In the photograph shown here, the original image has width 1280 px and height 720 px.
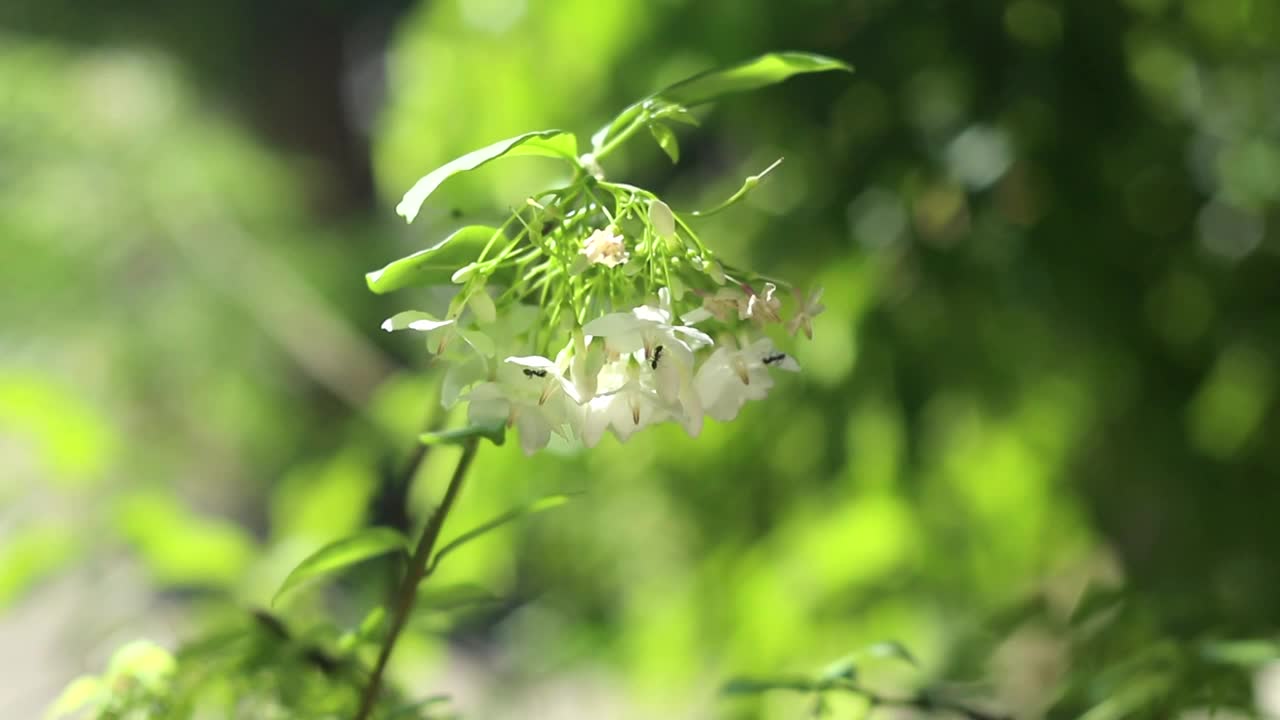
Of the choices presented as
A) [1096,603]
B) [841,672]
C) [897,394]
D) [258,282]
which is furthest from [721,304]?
[258,282]

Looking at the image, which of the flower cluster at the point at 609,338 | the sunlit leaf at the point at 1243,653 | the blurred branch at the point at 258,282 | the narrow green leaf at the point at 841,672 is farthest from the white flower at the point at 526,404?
the blurred branch at the point at 258,282

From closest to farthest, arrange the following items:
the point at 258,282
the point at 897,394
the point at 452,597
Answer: the point at 452,597
the point at 897,394
the point at 258,282

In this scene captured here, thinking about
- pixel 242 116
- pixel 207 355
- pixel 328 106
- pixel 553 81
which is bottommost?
pixel 553 81

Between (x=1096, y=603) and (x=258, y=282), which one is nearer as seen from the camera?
(x=1096, y=603)

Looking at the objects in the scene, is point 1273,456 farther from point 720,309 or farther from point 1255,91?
point 720,309

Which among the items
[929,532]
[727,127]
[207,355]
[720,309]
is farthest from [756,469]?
[207,355]

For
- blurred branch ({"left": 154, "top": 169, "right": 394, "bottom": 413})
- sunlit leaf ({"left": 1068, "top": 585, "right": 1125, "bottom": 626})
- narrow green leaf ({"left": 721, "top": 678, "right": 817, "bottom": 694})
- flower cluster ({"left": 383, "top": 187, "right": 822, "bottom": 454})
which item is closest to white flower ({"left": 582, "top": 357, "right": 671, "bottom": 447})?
flower cluster ({"left": 383, "top": 187, "right": 822, "bottom": 454})

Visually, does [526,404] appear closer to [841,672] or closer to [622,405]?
[622,405]
